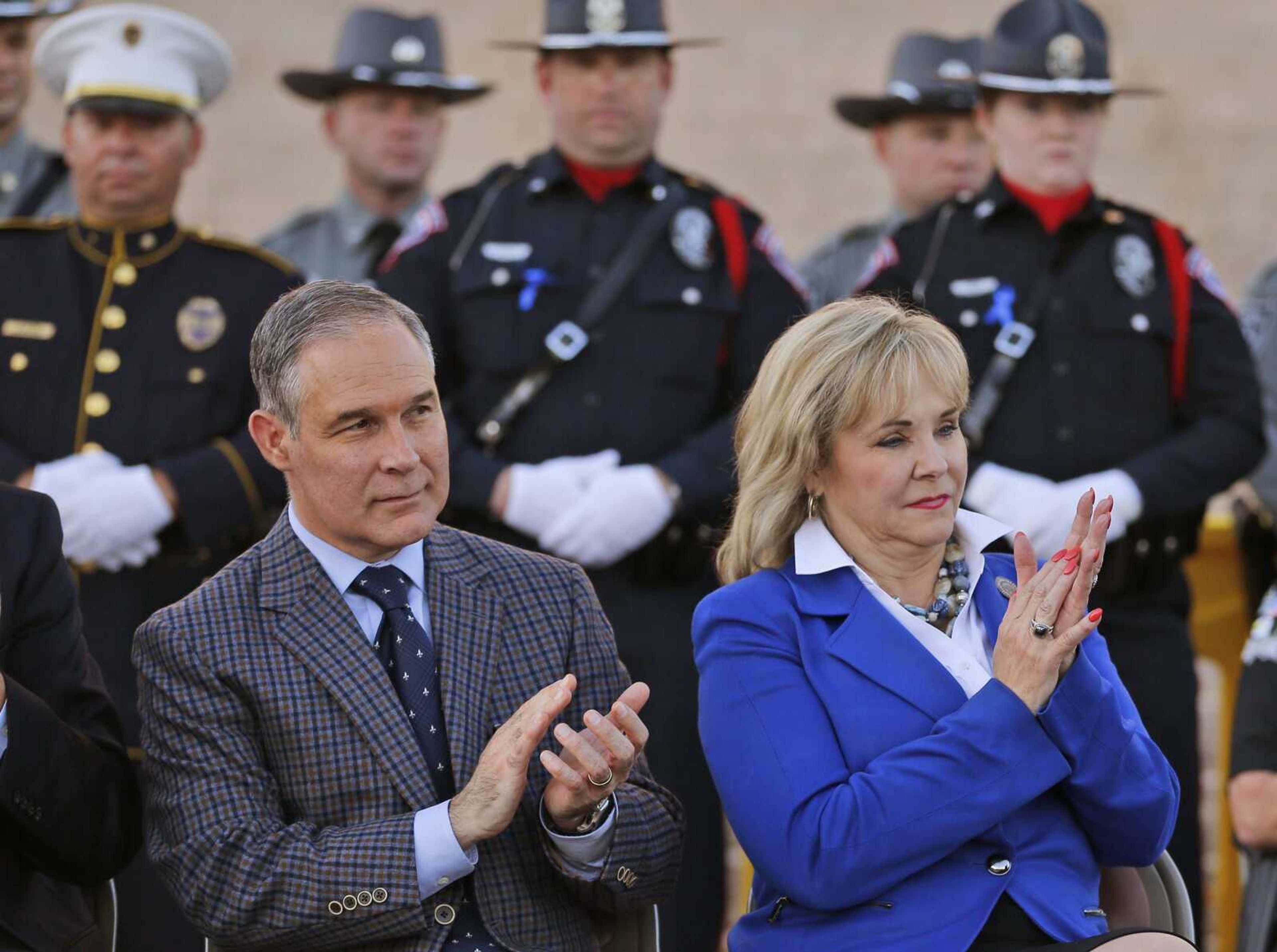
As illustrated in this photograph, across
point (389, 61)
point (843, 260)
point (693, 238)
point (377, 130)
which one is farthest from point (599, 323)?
point (843, 260)

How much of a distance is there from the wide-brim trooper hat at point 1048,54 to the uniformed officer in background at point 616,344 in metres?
0.66

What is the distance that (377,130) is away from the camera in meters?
6.38

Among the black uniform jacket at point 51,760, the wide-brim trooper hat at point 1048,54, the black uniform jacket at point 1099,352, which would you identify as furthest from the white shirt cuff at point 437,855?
the wide-brim trooper hat at point 1048,54

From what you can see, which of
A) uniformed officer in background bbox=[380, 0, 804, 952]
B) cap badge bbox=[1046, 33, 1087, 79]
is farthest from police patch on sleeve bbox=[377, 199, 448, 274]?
cap badge bbox=[1046, 33, 1087, 79]

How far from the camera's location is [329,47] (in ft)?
35.4

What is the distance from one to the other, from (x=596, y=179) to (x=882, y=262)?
0.69 m

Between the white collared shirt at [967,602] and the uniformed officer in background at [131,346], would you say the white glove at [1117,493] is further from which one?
A: the uniformed officer in background at [131,346]

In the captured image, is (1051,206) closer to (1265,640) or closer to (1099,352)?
(1099,352)

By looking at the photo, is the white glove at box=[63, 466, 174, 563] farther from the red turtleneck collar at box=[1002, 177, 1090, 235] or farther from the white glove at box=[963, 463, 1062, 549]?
the red turtleneck collar at box=[1002, 177, 1090, 235]

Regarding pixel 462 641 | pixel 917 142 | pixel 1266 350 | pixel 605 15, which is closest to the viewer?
pixel 462 641

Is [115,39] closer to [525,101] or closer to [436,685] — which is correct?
[436,685]

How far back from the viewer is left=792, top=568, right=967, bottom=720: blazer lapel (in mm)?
3154

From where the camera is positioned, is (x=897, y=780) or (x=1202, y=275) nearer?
(x=897, y=780)

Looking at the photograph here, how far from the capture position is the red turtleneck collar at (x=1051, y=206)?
508 centimetres
